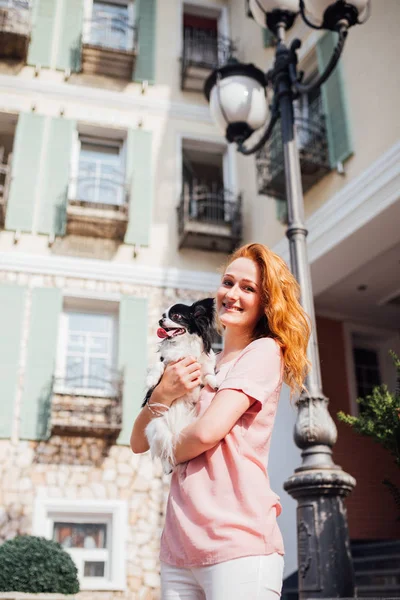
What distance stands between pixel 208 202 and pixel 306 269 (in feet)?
21.4

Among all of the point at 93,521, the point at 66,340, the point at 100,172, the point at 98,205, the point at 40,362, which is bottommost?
the point at 93,521

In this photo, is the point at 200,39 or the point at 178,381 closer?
the point at 178,381

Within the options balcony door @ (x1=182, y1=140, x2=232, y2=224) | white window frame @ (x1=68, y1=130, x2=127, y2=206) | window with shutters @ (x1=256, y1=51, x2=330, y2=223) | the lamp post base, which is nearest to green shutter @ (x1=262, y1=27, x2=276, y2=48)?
window with shutters @ (x1=256, y1=51, x2=330, y2=223)

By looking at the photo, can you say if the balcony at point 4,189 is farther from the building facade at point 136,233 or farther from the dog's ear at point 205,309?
the dog's ear at point 205,309

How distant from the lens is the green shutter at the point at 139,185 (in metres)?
9.87

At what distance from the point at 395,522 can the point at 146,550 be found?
3731 mm

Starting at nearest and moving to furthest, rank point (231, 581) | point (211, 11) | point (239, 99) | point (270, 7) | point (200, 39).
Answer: point (231, 581) → point (270, 7) → point (239, 99) → point (200, 39) → point (211, 11)

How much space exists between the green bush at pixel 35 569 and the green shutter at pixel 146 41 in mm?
7943

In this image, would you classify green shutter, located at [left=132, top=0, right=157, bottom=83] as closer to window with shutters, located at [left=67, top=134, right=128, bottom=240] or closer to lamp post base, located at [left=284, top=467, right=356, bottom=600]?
window with shutters, located at [left=67, top=134, right=128, bottom=240]

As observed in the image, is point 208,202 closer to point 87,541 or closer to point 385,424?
point 87,541

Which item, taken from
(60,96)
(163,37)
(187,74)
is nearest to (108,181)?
(60,96)

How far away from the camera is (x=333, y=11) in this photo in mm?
4508

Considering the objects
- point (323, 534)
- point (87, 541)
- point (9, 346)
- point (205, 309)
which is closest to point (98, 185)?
point (9, 346)

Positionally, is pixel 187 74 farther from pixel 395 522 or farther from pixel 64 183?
pixel 395 522
